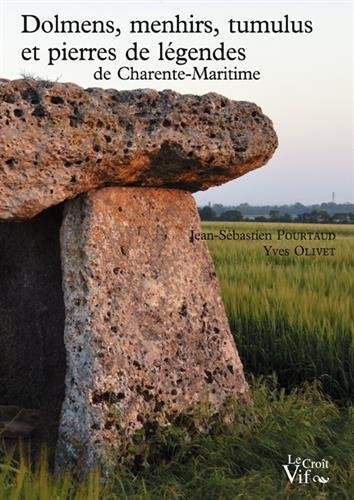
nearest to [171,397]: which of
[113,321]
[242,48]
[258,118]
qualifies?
[113,321]

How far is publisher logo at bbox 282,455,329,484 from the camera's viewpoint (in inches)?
150

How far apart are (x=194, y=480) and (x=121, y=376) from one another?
65 cm

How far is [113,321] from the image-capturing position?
13.6ft

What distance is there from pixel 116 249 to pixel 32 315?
0.97 m

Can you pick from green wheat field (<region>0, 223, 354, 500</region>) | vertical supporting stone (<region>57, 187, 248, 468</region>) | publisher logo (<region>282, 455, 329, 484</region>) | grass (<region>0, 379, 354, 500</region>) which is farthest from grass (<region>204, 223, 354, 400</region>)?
publisher logo (<region>282, 455, 329, 484</region>)

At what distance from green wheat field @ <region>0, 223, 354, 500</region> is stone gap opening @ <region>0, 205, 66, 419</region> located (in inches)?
27.8

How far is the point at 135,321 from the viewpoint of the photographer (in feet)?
14.0

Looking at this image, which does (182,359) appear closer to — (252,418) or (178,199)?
(252,418)

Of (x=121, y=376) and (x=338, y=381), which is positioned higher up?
(x=121, y=376)

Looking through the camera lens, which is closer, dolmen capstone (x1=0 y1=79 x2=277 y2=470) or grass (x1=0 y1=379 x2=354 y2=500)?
grass (x1=0 y1=379 x2=354 y2=500)

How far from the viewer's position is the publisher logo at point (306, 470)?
3.80m

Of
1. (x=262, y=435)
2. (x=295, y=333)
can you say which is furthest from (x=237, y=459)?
(x=295, y=333)

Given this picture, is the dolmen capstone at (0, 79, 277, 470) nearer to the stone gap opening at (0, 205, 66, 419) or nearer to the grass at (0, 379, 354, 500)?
the stone gap opening at (0, 205, 66, 419)

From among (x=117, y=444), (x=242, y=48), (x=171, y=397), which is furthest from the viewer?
(x=242, y=48)
